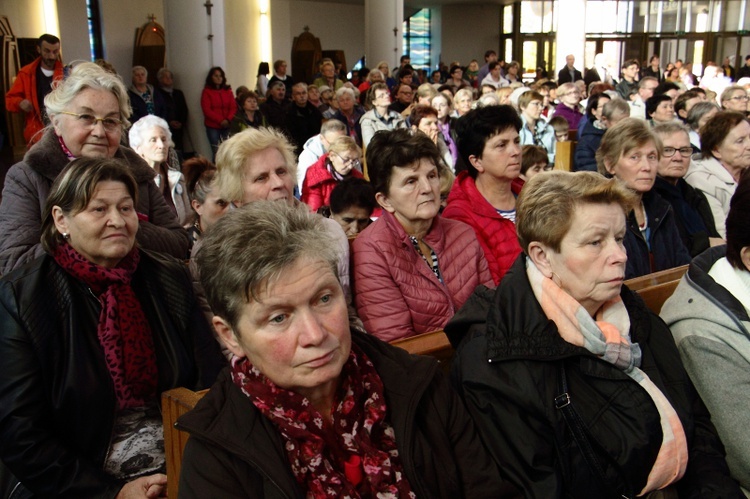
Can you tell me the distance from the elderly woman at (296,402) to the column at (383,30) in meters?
15.8

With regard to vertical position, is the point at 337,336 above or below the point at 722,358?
above

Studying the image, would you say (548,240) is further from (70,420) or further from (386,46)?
(386,46)

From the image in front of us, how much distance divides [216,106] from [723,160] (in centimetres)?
768

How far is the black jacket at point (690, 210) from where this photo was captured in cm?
411

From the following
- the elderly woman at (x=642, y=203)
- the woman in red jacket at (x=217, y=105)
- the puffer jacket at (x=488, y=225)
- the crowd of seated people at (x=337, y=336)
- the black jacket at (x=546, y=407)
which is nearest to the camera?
the crowd of seated people at (x=337, y=336)

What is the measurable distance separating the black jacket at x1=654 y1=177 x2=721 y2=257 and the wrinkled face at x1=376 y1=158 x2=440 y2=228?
1699 millimetres

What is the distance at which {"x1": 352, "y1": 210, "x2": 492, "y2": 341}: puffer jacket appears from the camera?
9.18 feet

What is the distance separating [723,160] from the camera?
4711 mm

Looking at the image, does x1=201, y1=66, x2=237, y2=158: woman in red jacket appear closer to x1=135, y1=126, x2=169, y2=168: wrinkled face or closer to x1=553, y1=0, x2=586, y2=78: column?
x1=135, y1=126, x2=169, y2=168: wrinkled face

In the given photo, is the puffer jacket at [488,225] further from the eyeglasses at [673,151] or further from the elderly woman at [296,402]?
the elderly woman at [296,402]

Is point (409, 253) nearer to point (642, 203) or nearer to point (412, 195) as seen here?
point (412, 195)

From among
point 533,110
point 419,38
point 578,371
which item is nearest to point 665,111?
point 533,110

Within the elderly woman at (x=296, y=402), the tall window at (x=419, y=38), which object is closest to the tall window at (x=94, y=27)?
the elderly woman at (x=296, y=402)

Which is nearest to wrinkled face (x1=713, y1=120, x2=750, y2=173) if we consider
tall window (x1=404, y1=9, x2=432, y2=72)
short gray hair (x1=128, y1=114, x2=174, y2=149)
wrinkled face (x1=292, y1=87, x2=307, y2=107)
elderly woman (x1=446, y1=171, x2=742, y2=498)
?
elderly woman (x1=446, y1=171, x2=742, y2=498)
